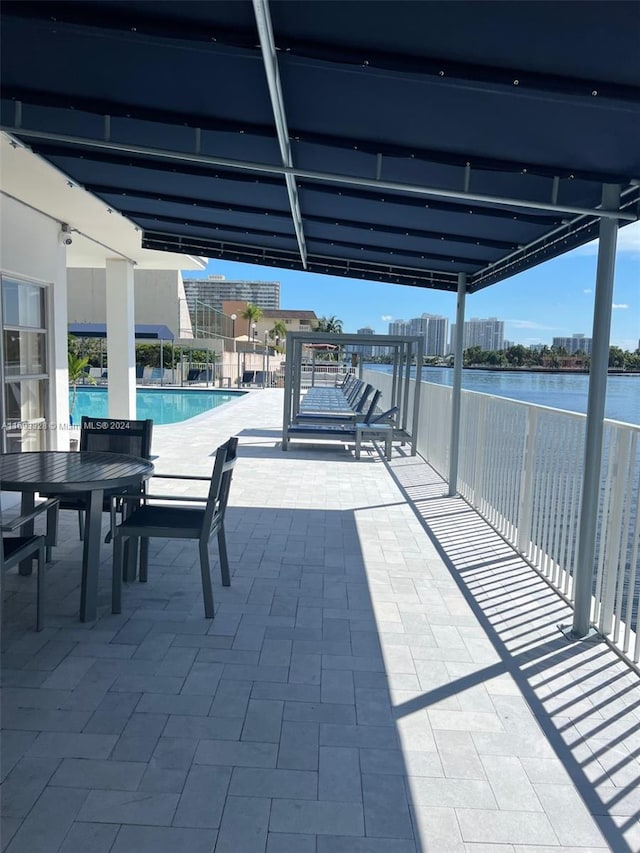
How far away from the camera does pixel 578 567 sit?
10.6 feet

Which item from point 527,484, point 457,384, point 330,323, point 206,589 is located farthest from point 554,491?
point 330,323

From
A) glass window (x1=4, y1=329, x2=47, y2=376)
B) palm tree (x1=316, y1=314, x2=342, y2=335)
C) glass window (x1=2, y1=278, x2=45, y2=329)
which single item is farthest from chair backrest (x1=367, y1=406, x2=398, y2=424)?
palm tree (x1=316, y1=314, x2=342, y2=335)

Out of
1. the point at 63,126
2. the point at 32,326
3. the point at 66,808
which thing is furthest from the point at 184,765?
the point at 32,326

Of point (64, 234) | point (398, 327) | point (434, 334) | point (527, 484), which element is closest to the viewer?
point (527, 484)

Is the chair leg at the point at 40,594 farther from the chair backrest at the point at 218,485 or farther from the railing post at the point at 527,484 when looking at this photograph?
the railing post at the point at 527,484

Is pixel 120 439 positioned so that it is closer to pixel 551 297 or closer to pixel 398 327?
pixel 398 327

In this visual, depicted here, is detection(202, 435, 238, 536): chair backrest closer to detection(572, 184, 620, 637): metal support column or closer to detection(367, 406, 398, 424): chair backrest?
detection(572, 184, 620, 637): metal support column

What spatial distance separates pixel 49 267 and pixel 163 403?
40.8 feet


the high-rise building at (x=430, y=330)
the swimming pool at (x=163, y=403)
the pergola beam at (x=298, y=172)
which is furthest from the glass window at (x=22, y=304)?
the swimming pool at (x=163, y=403)

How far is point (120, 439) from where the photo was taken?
171 inches

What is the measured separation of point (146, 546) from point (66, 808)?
6.17 feet

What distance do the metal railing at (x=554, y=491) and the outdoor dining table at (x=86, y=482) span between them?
8.25 feet

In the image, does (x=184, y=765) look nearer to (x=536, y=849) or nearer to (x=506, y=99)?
(x=536, y=849)

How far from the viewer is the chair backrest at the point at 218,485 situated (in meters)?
3.20
